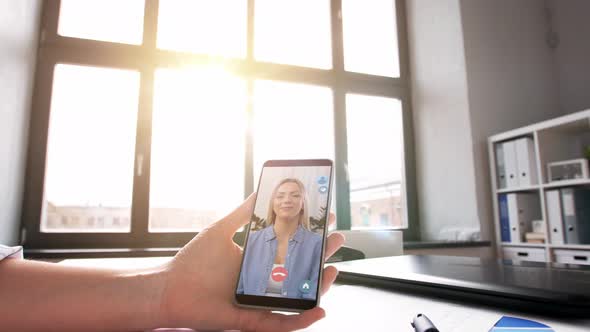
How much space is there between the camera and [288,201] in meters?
0.46

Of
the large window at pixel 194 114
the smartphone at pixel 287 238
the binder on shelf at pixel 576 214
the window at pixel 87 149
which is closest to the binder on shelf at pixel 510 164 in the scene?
the binder on shelf at pixel 576 214

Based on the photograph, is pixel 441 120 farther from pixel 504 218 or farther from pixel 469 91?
pixel 504 218

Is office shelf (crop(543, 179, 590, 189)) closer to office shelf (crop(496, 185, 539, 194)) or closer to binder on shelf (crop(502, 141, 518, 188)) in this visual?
office shelf (crop(496, 185, 539, 194))

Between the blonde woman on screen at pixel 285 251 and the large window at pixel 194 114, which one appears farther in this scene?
the large window at pixel 194 114

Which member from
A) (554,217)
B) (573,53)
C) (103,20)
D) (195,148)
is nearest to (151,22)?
(103,20)

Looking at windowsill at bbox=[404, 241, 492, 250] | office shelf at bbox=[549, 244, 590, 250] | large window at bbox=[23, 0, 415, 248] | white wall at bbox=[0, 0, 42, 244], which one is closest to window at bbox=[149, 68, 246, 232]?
large window at bbox=[23, 0, 415, 248]

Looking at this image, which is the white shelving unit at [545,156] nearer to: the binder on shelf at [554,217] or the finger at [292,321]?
the binder on shelf at [554,217]

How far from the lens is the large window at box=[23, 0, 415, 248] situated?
5.82 ft

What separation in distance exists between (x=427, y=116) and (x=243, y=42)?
1.24 m

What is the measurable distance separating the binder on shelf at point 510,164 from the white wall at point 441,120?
16cm

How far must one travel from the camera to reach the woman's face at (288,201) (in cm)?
46

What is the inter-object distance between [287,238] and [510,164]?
72.4 inches

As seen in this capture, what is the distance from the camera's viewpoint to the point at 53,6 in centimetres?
184

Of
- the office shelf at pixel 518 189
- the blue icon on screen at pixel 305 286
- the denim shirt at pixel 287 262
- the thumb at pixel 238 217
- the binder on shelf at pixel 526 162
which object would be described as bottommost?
the blue icon on screen at pixel 305 286
